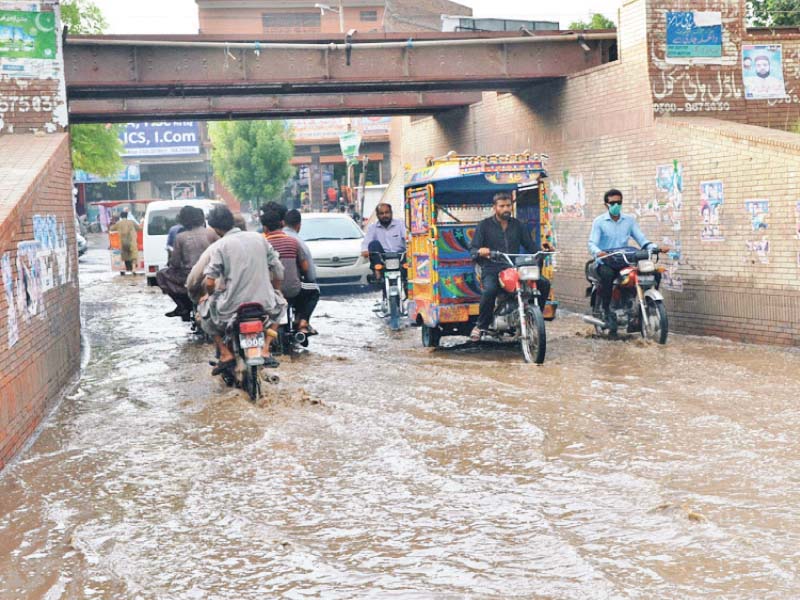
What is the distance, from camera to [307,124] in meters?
60.4

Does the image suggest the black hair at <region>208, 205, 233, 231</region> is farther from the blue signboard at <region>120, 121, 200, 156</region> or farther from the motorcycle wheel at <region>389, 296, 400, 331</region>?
the blue signboard at <region>120, 121, 200, 156</region>

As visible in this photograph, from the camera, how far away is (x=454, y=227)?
13734 millimetres

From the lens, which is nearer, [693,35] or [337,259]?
[693,35]

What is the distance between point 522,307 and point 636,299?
6.04 ft

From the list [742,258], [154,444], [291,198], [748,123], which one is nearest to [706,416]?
[154,444]

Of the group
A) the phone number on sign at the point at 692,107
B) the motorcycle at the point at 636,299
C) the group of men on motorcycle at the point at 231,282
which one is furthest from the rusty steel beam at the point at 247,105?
the group of men on motorcycle at the point at 231,282

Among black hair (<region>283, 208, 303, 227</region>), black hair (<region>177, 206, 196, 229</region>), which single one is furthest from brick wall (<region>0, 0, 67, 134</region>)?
black hair (<region>283, 208, 303, 227</region>)

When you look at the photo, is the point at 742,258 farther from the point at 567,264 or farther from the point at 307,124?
the point at 307,124

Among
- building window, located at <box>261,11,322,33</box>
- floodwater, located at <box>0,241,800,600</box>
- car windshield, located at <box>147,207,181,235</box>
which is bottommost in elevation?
floodwater, located at <box>0,241,800,600</box>

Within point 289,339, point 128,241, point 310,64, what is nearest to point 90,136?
point 128,241

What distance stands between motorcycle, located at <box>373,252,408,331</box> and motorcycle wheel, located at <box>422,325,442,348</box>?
1.88 metres

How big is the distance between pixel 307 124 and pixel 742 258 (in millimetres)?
48621

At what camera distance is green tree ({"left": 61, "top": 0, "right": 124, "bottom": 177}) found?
38169 millimetres

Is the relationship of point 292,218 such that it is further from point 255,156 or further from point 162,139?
point 162,139
